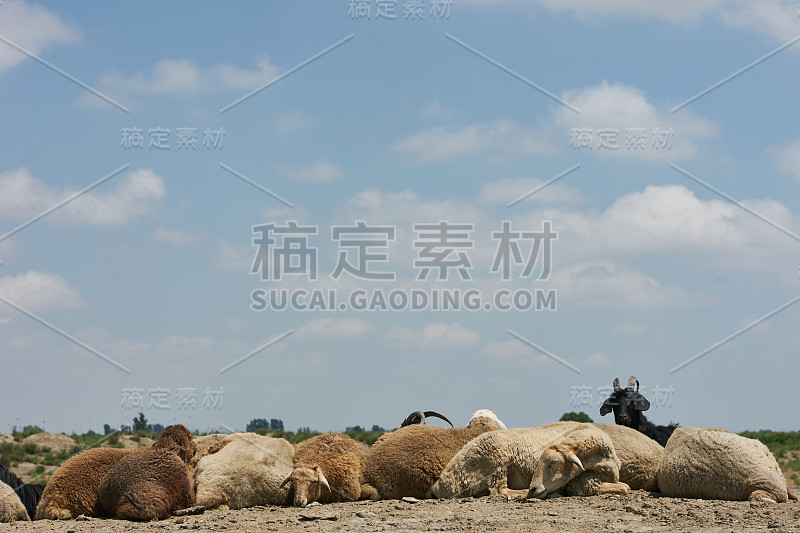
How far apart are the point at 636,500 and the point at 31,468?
18.2 m

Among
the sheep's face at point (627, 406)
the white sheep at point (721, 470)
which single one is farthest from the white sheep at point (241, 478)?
the sheep's face at point (627, 406)

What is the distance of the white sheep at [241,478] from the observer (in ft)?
37.8

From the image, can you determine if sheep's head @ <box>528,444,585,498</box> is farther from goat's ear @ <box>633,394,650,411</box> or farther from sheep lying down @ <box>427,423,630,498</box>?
goat's ear @ <box>633,394,650,411</box>

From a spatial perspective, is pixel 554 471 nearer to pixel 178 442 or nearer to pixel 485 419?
pixel 485 419

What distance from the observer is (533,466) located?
1181 centimetres

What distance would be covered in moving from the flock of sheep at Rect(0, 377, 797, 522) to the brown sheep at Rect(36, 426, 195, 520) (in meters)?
0.01

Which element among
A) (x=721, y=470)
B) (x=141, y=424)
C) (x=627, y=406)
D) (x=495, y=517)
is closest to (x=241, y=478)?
(x=495, y=517)

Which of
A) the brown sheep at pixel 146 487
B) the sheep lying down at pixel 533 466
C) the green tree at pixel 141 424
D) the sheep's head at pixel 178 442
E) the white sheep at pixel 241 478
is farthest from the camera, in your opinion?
the green tree at pixel 141 424

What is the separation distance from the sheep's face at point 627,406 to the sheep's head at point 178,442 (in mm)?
7809

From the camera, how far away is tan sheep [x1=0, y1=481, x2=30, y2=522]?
449 inches

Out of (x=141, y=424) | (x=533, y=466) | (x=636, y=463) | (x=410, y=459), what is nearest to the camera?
(x=533, y=466)

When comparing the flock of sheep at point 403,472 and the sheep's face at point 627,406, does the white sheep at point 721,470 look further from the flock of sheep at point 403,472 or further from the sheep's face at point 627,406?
the sheep's face at point 627,406

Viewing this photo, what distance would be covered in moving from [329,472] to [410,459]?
1.22m

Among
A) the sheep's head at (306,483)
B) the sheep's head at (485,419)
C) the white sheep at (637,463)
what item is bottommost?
the sheep's head at (306,483)
